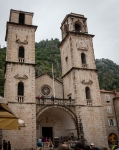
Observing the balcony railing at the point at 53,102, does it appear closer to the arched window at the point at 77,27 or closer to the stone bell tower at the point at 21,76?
the stone bell tower at the point at 21,76

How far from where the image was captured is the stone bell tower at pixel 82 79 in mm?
19297

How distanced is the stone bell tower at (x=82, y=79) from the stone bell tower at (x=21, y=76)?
494 centimetres

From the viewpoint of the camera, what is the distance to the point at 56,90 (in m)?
23.7

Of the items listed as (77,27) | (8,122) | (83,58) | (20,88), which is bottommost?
(8,122)

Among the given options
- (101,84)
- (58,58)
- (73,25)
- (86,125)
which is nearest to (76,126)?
(86,125)

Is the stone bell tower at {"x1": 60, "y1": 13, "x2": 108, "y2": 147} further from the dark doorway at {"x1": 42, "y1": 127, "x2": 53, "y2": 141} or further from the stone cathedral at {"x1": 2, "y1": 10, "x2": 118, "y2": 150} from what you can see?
the dark doorway at {"x1": 42, "y1": 127, "x2": 53, "y2": 141}

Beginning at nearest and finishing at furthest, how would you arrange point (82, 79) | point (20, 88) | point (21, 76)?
1. point (21, 76)
2. point (20, 88)
3. point (82, 79)

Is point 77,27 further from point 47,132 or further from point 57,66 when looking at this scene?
point 57,66

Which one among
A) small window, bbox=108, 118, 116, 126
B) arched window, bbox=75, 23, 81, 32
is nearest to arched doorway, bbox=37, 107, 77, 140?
small window, bbox=108, 118, 116, 126

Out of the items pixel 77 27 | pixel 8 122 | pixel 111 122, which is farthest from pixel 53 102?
pixel 8 122

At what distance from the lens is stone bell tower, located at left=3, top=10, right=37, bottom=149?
55.7 feet

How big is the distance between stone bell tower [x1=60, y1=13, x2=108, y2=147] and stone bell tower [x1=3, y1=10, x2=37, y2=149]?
194 inches

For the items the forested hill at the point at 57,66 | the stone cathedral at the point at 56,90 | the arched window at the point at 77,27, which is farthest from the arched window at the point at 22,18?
the forested hill at the point at 57,66

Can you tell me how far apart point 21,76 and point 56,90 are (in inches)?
234
